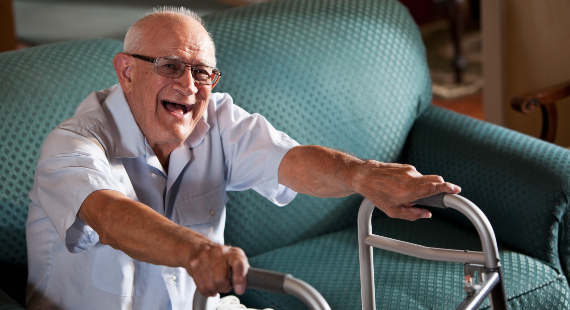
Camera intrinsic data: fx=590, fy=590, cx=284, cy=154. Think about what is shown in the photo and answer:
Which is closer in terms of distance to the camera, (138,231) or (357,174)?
(138,231)

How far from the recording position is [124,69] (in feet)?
4.06

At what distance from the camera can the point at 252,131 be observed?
1344 mm

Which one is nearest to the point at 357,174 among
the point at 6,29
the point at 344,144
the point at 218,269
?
the point at 218,269

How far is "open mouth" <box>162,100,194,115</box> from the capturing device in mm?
1222

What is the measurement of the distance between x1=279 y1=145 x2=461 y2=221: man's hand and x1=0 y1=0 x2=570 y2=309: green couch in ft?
1.16

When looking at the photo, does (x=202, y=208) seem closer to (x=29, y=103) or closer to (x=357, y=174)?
(x=357, y=174)

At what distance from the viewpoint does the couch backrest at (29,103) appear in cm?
137

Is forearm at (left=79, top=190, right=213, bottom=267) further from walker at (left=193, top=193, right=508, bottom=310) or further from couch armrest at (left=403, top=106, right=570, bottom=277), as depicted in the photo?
couch armrest at (left=403, top=106, right=570, bottom=277)

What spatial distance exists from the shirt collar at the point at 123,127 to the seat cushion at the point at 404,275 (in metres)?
0.54

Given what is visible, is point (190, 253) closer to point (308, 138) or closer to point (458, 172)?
point (308, 138)

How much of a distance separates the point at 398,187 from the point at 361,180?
0.29 feet

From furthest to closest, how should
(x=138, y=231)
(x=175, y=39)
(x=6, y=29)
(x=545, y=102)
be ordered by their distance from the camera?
1. (x=6, y=29)
2. (x=545, y=102)
3. (x=175, y=39)
4. (x=138, y=231)

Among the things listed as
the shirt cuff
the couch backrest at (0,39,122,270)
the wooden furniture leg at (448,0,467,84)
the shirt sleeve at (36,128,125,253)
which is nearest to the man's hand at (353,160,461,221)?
the shirt cuff

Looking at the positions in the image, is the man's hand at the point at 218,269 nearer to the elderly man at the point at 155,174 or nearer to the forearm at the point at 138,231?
the forearm at the point at 138,231
